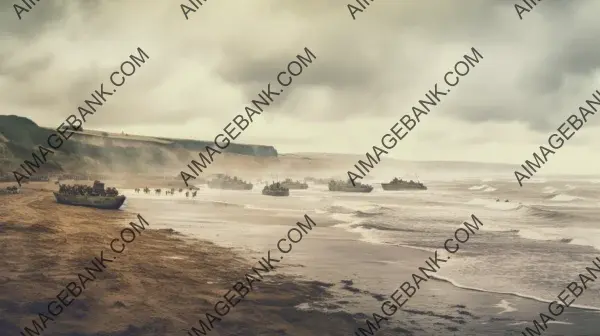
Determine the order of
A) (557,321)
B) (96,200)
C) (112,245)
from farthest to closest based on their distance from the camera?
(96,200) < (112,245) < (557,321)

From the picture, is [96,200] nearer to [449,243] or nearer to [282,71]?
[282,71]

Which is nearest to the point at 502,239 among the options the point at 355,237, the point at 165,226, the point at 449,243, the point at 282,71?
the point at 449,243

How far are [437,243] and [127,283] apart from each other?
398 centimetres

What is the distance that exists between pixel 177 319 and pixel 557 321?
344cm

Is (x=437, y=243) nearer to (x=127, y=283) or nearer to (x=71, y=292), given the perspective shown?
(x=127, y=283)

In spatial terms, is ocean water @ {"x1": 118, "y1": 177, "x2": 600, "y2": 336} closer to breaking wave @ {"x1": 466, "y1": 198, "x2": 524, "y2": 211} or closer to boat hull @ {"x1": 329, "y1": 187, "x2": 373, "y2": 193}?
breaking wave @ {"x1": 466, "y1": 198, "x2": 524, "y2": 211}

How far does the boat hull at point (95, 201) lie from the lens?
6.60 m

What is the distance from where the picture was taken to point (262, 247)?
20.3 feet

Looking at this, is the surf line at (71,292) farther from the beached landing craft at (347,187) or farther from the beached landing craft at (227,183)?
the beached landing craft at (347,187)

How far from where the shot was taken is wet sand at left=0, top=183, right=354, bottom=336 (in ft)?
14.0

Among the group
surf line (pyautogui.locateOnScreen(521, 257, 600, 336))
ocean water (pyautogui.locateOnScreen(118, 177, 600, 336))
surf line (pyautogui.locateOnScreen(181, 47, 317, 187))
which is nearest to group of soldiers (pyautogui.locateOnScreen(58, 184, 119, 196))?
ocean water (pyautogui.locateOnScreen(118, 177, 600, 336))

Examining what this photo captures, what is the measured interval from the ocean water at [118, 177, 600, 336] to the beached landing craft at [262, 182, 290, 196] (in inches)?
6.8

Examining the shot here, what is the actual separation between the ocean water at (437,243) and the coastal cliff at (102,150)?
548 millimetres

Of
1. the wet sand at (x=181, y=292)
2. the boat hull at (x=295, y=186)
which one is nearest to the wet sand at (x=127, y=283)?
the wet sand at (x=181, y=292)
